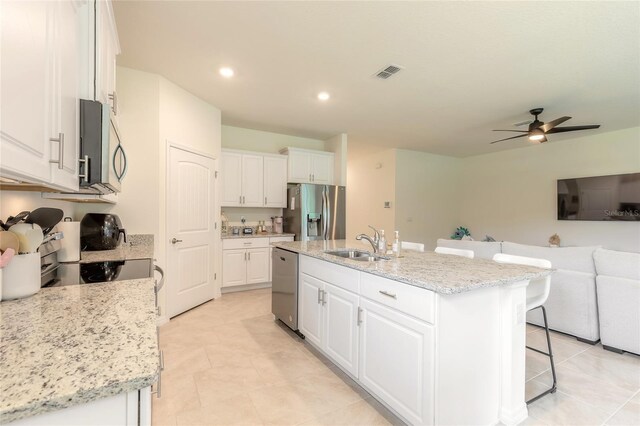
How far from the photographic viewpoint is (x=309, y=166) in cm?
501

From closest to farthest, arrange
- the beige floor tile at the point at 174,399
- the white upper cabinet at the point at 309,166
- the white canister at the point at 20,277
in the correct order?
the white canister at the point at 20,277, the beige floor tile at the point at 174,399, the white upper cabinet at the point at 309,166

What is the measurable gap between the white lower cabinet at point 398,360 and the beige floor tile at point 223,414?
73 cm

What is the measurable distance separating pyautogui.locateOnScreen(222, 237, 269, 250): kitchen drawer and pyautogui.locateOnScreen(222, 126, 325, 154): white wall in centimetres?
156

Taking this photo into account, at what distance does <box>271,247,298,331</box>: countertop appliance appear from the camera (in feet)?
8.96

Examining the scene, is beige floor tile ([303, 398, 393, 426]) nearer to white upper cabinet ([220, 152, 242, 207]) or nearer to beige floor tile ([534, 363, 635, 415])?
beige floor tile ([534, 363, 635, 415])

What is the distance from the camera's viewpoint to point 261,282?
4.52 m

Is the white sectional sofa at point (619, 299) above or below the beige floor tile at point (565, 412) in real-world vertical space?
above

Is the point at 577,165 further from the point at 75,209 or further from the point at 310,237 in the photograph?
the point at 75,209

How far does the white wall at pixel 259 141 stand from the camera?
4.71 m

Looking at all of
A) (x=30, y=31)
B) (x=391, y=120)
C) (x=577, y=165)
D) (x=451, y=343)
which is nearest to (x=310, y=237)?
(x=391, y=120)

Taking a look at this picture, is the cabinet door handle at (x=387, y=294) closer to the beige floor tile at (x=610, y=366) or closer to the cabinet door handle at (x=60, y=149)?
the cabinet door handle at (x=60, y=149)

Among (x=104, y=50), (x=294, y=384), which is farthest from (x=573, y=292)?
(x=104, y=50)

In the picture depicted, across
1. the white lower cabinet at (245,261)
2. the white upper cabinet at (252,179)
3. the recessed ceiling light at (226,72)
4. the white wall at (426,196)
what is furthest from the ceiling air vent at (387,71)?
the white wall at (426,196)

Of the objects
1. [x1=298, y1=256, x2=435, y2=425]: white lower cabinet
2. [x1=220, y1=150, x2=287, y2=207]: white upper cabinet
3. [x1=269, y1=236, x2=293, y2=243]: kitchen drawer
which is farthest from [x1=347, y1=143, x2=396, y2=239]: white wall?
[x1=298, y1=256, x2=435, y2=425]: white lower cabinet
